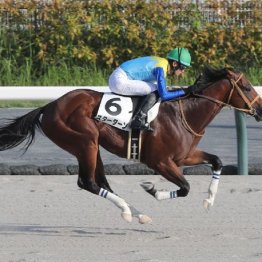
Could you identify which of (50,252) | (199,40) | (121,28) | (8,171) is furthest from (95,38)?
(50,252)

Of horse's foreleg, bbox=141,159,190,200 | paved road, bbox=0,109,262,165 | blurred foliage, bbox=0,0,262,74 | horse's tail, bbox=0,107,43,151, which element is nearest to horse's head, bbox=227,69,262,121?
horse's foreleg, bbox=141,159,190,200

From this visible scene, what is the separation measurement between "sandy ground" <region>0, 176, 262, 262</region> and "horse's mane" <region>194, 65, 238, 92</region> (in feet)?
3.44

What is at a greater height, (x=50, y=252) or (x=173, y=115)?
(x=173, y=115)

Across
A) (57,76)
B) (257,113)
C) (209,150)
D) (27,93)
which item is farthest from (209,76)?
(57,76)

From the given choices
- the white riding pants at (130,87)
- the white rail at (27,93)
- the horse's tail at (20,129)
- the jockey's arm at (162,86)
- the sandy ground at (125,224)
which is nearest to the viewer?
the sandy ground at (125,224)

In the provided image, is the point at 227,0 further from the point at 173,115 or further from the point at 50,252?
the point at 50,252

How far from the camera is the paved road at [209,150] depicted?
39.4 ft

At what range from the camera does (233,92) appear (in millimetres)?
8672

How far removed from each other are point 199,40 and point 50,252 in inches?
442

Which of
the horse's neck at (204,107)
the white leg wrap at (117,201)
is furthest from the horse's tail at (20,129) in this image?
the horse's neck at (204,107)

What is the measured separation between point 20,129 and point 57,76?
8859mm

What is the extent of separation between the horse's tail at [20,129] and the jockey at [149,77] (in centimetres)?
67

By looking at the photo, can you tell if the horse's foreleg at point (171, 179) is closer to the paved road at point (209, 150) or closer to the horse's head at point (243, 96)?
the horse's head at point (243, 96)

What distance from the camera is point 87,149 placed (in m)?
8.44
